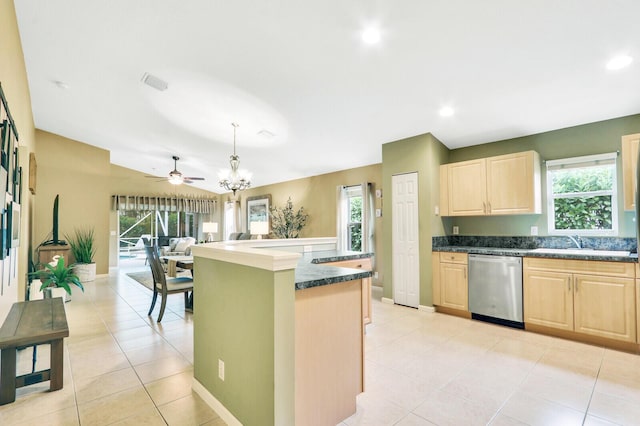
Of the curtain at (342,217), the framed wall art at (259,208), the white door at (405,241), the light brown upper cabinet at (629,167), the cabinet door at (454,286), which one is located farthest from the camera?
the framed wall art at (259,208)

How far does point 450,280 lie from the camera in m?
4.00

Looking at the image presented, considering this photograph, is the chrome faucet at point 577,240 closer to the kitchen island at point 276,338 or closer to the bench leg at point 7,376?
the kitchen island at point 276,338

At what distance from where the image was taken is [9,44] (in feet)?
8.11

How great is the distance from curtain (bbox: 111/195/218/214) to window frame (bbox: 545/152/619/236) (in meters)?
9.38

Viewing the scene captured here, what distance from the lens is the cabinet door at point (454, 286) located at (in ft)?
12.6

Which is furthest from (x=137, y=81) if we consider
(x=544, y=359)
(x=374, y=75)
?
(x=544, y=359)

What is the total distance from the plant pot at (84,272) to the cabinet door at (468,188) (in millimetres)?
7381

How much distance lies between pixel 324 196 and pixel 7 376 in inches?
214

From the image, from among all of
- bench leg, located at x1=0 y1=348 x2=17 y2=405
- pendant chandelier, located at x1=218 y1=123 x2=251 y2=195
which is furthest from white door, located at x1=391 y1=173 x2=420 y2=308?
bench leg, located at x1=0 y1=348 x2=17 y2=405

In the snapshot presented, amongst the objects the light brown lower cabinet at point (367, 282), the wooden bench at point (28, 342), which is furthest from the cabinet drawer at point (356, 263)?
the wooden bench at point (28, 342)

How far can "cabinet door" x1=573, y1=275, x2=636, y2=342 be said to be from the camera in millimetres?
2814

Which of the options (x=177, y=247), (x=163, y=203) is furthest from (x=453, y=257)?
(x=163, y=203)

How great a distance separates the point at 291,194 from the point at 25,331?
5.92 metres

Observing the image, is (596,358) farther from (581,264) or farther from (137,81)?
→ (137,81)
